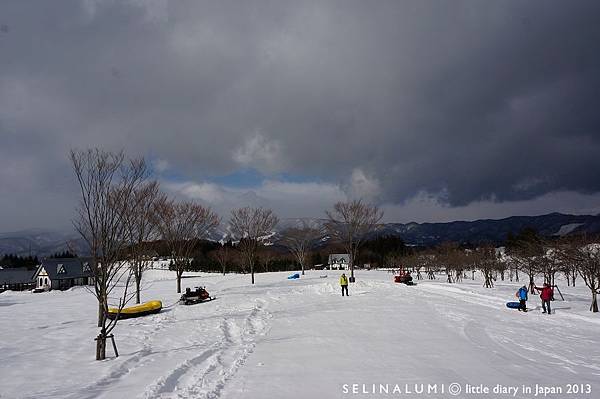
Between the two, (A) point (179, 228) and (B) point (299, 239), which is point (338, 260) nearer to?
(B) point (299, 239)

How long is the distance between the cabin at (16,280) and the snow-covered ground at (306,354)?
6434 cm

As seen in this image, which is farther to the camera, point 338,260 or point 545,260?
point 338,260

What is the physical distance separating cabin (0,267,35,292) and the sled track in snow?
246 ft

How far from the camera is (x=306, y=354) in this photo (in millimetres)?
10789

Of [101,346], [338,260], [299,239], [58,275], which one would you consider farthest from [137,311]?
[338,260]

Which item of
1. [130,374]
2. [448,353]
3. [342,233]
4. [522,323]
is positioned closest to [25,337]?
[130,374]

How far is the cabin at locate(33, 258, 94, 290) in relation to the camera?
205 ft

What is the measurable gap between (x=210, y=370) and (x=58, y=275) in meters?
67.6

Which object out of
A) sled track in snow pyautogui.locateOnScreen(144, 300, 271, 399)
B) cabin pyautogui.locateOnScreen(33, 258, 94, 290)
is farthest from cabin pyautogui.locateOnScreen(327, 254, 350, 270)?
sled track in snow pyautogui.locateOnScreen(144, 300, 271, 399)

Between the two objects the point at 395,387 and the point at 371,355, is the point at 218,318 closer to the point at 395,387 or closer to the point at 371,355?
the point at 371,355

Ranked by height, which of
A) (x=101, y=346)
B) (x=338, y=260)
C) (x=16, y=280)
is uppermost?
(x=101, y=346)

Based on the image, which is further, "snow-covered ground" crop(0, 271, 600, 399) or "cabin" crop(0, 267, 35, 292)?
"cabin" crop(0, 267, 35, 292)

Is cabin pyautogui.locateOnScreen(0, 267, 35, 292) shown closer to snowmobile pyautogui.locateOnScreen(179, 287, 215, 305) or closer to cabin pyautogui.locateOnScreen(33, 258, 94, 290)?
cabin pyautogui.locateOnScreen(33, 258, 94, 290)

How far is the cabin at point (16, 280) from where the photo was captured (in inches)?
2781
